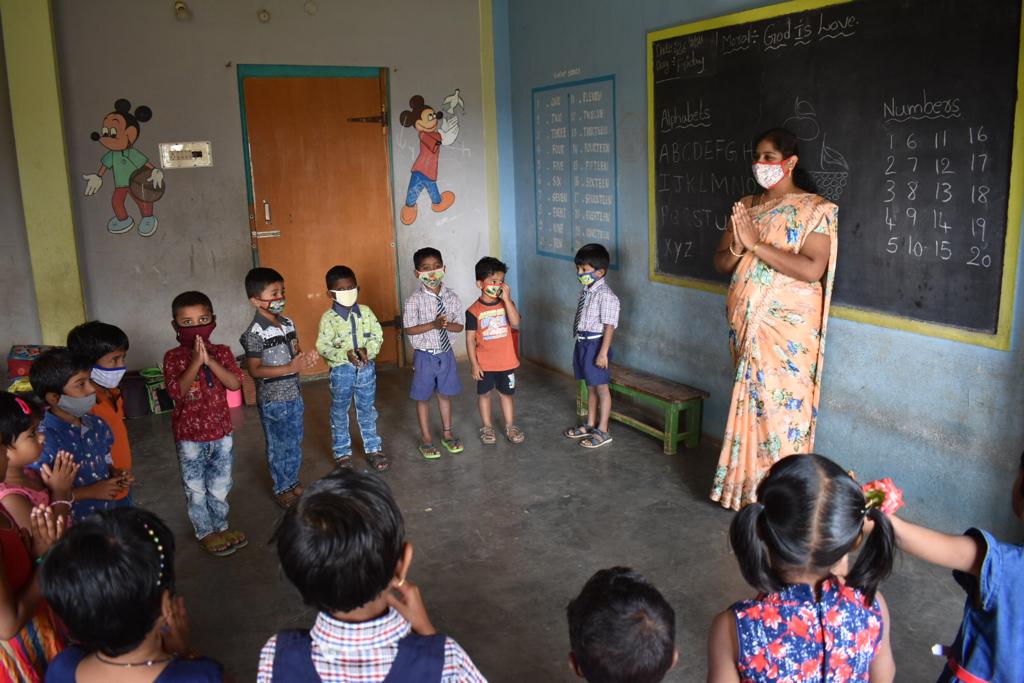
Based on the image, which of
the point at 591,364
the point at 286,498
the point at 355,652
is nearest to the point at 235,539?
the point at 286,498

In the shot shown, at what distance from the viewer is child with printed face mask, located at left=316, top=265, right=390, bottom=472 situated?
4344 millimetres

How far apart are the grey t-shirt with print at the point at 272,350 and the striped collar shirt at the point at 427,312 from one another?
2.64 ft

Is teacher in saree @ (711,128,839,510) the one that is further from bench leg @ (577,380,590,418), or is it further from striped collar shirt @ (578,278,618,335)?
bench leg @ (577,380,590,418)

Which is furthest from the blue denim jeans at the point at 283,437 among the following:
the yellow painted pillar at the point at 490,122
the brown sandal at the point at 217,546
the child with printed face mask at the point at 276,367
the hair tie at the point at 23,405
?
the yellow painted pillar at the point at 490,122

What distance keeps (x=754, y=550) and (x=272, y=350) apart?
9.37ft

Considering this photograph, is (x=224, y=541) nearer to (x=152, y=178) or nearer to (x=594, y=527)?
(x=594, y=527)

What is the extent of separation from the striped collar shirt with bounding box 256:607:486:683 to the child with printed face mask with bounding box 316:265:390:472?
2949 mm

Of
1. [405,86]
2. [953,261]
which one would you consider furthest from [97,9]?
[953,261]

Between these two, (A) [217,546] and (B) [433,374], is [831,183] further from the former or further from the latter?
(A) [217,546]

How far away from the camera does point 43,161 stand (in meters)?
5.36

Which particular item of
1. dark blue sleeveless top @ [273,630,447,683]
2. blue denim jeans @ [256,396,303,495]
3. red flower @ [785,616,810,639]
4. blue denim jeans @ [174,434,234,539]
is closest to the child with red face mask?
blue denim jeans @ [174,434,234,539]

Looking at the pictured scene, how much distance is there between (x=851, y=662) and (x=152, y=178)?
5576 mm

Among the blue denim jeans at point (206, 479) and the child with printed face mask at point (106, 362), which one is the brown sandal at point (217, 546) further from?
the child with printed face mask at point (106, 362)

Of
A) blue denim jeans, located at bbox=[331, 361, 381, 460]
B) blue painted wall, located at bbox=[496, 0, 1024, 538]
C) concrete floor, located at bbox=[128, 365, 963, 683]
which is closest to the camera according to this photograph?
concrete floor, located at bbox=[128, 365, 963, 683]
